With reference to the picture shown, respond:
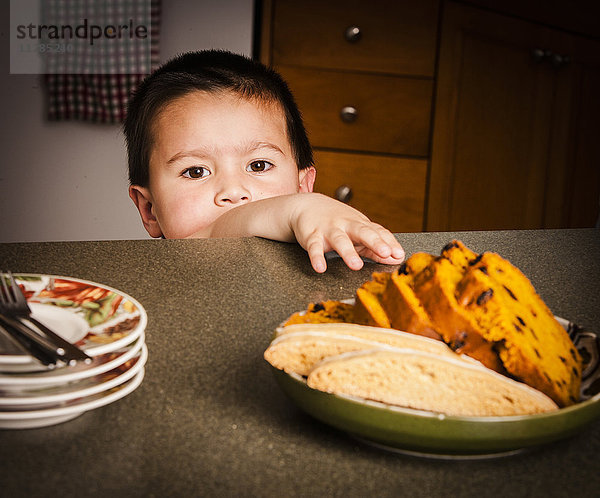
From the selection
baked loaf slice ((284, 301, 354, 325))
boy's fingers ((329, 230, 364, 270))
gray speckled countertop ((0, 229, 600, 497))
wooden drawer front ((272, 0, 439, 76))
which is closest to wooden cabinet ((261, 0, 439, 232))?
wooden drawer front ((272, 0, 439, 76))

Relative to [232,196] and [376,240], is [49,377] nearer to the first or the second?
[376,240]

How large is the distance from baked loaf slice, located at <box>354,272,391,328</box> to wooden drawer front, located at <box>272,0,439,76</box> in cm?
188

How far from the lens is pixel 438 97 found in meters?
2.29

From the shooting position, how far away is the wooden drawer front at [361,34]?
2145mm

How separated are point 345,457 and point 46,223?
2.24 metres

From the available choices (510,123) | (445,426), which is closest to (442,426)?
(445,426)

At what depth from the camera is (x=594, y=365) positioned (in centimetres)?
36

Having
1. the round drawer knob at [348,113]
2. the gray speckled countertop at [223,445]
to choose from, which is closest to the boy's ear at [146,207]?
the round drawer knob at [348,113]

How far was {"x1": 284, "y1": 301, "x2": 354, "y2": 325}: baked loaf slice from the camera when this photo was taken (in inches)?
15.7

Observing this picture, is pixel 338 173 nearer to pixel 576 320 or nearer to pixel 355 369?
pixel 576 320

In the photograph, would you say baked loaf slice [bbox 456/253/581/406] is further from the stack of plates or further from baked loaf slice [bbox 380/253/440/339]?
the stack of plates

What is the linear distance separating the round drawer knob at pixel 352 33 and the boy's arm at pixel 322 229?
1.41 m

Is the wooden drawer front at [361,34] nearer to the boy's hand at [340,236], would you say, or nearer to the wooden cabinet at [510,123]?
the wooden cabinet at [510,123]

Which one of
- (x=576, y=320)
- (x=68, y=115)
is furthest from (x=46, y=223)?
(x=576, y=320)
